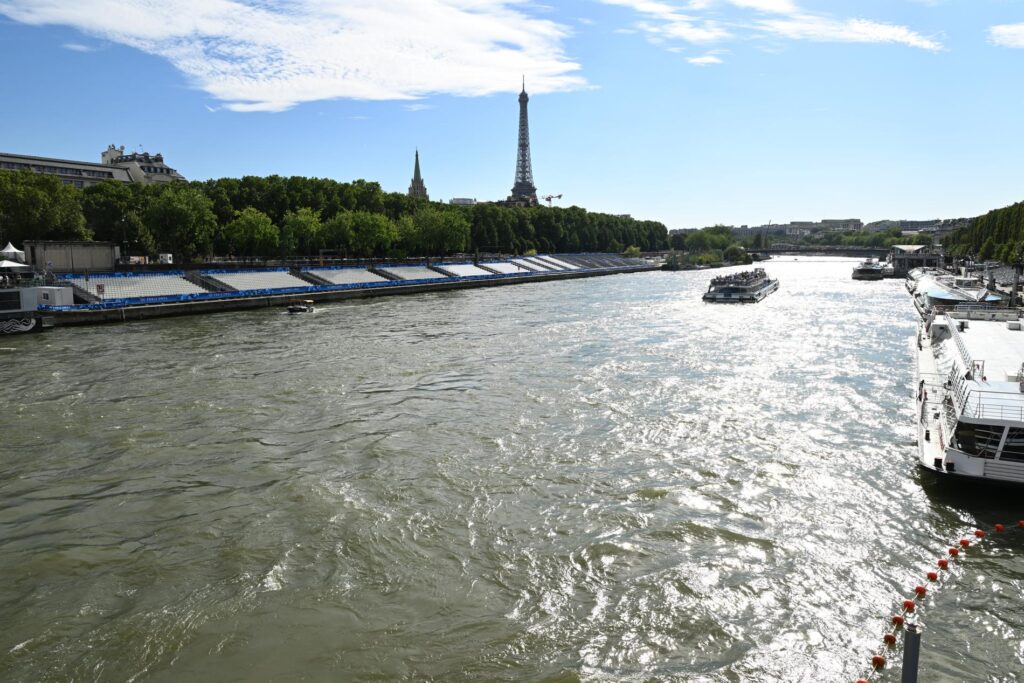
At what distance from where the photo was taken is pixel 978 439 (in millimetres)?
14805

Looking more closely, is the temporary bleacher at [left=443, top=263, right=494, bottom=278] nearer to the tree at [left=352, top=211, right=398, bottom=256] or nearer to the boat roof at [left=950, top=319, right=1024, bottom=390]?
the tree at [left=352, top=211, right=398, bottom=256]

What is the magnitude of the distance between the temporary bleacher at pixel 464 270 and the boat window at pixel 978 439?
73308 millimetres

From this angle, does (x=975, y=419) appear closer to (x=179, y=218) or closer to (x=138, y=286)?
(x=138, y=286)

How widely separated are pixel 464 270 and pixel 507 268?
11562 mm

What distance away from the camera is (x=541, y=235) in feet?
450

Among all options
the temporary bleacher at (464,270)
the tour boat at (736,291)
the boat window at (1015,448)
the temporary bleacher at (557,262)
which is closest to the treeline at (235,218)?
the temporary bleacher at (464,270)

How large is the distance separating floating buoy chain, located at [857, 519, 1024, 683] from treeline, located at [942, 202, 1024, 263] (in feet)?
225

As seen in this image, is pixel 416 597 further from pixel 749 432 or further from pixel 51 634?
pixel 749 432

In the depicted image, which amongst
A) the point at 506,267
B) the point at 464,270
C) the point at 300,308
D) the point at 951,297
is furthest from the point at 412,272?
the point at 951,297

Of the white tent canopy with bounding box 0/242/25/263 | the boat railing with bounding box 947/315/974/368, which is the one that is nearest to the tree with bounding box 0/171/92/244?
→ the white tent canopy with bounding box 0/242/25/263

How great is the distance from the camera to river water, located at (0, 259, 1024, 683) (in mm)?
9328

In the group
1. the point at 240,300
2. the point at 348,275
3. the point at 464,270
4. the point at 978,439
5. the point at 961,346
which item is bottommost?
the point at 978,439

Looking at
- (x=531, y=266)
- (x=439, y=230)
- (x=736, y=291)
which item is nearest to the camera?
(x=736, y=291)

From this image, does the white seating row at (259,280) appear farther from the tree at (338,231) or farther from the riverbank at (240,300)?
the tree at (338,231)
